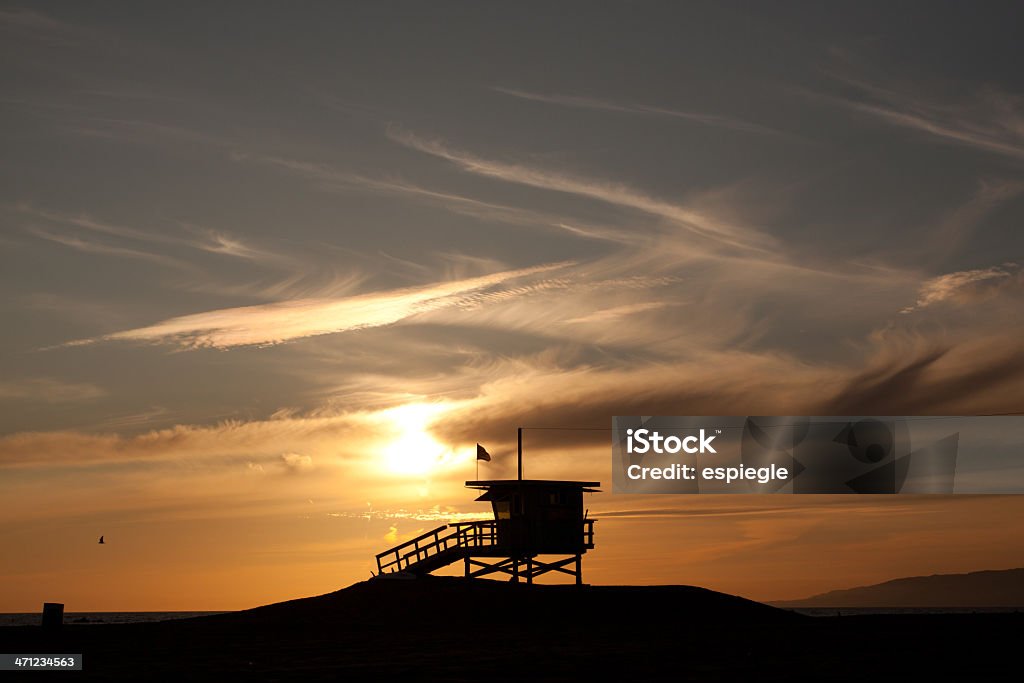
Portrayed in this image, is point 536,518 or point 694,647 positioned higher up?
point 536,518

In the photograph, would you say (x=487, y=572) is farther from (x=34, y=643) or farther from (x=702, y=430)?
(x=34, y=643)

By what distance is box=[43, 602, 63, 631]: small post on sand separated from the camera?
118 ft

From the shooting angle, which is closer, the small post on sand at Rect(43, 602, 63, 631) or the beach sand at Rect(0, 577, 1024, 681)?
the beach sand at Rect(0, 577, 1024, 681)

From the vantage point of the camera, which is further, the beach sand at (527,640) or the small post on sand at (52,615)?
the small post on sand at (52,615)

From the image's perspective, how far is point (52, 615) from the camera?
36.3m

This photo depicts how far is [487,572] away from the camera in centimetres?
5144

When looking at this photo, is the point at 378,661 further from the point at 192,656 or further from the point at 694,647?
the point at 694,647

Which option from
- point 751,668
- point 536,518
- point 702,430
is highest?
point 702,430

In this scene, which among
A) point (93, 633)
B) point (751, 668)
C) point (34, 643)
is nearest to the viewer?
point (751, 668)

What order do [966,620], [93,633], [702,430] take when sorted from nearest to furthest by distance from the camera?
[93,633], [966,620], [702,430]

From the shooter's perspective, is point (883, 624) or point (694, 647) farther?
point (883, 624)

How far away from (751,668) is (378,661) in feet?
28.2

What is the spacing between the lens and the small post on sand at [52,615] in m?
36.1

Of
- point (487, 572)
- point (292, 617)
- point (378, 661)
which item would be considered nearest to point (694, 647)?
point (378, 661)
